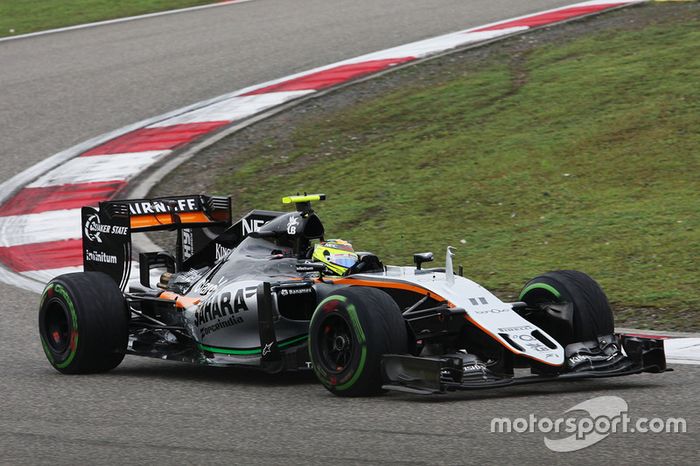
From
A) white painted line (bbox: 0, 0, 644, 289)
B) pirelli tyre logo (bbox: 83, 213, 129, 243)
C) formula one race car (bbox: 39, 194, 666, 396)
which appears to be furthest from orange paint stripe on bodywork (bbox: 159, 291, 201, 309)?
white painted line (bbox: 0, 0, 644, 289)

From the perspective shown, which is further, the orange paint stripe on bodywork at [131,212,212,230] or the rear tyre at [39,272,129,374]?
the orange paint stripe on bodywork at [131,212,212,230]

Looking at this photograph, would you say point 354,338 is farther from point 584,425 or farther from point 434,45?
point 434,45

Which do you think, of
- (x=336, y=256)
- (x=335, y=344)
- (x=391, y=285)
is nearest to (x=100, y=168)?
(x=336, y=256)

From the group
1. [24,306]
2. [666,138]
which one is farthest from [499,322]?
[666,138]

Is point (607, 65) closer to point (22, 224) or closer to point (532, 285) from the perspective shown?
point (22, 224)

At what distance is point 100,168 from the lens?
630 inches

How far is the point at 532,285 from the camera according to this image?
325 inches

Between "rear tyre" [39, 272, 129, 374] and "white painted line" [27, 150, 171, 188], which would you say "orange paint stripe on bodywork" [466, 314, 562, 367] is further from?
"white painted line" [27, 150, 171, 188]

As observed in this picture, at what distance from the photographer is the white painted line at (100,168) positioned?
15633mm

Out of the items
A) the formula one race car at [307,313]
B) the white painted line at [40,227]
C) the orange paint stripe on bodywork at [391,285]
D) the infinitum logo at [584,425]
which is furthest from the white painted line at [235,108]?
the infinitum logo at [584,425]

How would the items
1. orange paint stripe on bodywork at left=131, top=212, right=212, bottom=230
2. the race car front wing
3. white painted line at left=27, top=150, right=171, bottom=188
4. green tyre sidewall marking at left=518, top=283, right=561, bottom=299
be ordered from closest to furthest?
the race car front wing < green tyre sidewall marking at left=518, top=283, right=561, bottom=299 < orange paint stripe on bodywork at left=131, top=212, right=212, bottom=230 < white painted line at left=27, top=150, right=171, bottom=188

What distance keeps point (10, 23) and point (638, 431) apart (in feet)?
68.5

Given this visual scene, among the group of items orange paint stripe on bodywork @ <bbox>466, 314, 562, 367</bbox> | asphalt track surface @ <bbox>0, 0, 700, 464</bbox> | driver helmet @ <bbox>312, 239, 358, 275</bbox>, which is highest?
driver helmet @ <bbox>312, 239, 358, 275</bbox>

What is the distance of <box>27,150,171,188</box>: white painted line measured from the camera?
15633mm
